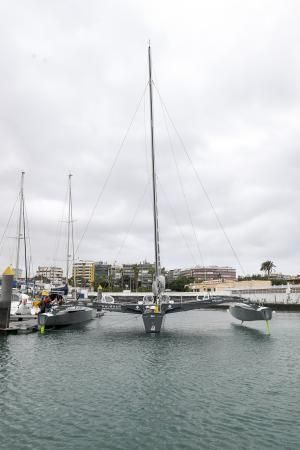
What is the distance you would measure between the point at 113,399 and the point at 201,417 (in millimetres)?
3243

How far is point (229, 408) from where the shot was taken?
11.2 meters

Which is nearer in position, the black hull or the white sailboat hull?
the black hull

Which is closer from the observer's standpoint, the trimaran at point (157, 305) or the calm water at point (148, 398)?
the calm water at point (148, 398)

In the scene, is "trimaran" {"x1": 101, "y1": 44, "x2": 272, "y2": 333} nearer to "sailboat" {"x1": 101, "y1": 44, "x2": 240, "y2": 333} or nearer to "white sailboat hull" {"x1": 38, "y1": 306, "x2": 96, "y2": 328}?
"sailboat" {"x1": 101, "y1": 44, "x2": 240, "y2": 333}

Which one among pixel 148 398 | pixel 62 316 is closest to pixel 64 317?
pixel 62 316

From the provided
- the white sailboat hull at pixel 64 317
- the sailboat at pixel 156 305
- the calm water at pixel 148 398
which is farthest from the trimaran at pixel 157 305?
the calm water at pixel 148 398

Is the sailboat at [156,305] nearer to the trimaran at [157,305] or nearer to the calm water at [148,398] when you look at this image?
the trimaran at [157,305]

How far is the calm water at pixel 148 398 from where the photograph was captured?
29.6 feet

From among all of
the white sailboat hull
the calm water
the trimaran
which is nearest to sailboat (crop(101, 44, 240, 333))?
the trimaran

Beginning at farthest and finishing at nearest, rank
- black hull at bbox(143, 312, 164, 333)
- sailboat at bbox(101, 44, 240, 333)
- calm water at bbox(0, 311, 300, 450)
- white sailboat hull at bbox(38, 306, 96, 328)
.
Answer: white sailboat hull at bbox(38, 306, 96, 328) < sailboat at bbox(101, 44, 240, 333) < black hull at bbox(143, 312, 164, 333) < calm water at bbox(0, 311, 300, 450)

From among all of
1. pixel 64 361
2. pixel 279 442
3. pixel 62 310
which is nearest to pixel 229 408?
pixel 279 442

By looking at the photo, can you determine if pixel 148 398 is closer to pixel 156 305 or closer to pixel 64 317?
pixel 156 305

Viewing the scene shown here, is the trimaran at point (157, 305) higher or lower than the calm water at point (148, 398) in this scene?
higher

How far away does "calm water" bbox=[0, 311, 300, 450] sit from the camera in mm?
9009
